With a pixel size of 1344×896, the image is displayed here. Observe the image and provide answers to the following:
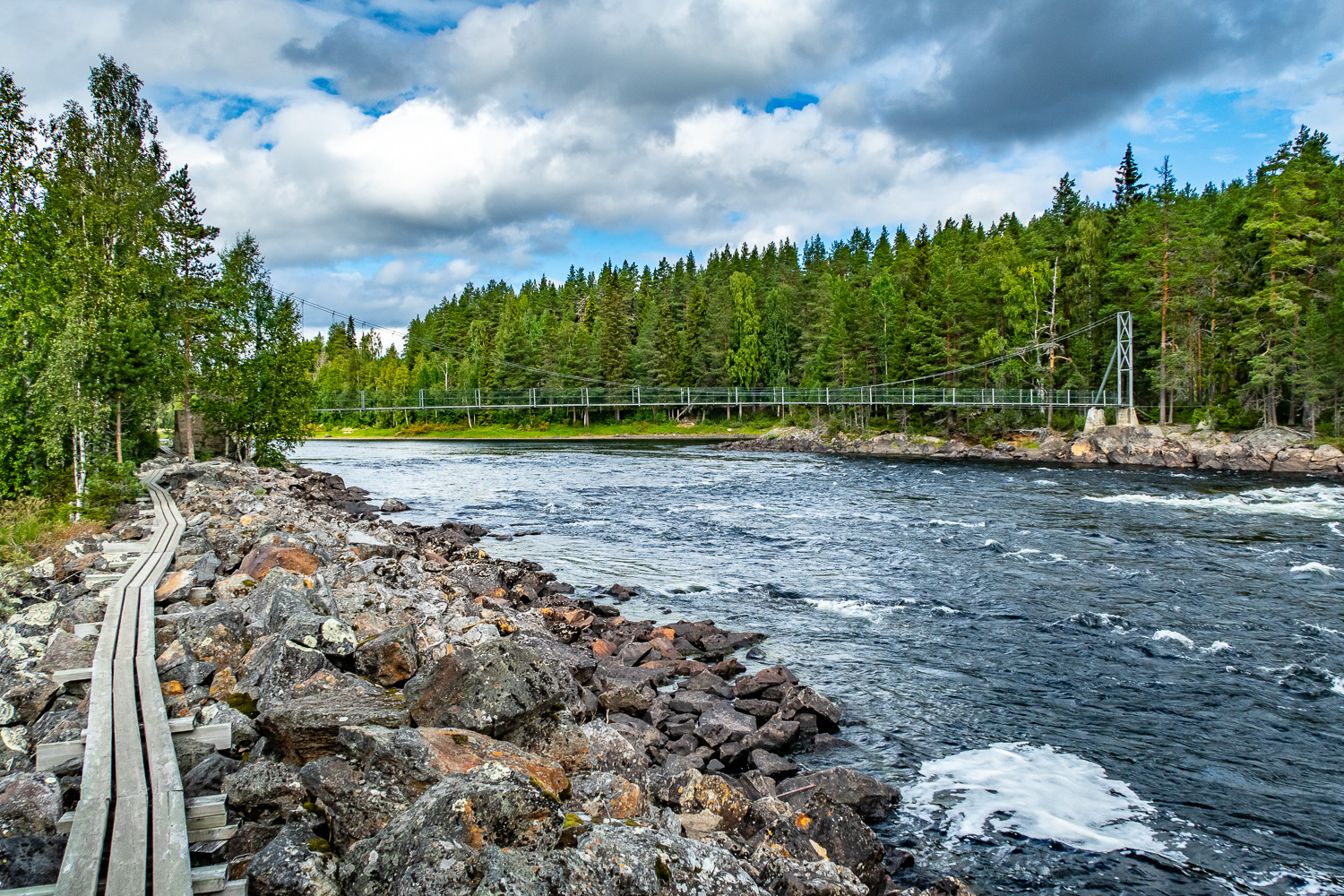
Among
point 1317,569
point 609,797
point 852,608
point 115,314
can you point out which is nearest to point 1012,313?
point 1317,569

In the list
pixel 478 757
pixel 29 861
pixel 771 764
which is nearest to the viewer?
pixel 29 861

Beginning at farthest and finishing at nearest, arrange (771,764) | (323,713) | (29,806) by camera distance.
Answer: (771,764), (323,713), (29,806)

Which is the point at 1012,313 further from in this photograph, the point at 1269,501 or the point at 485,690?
the point at 485,690

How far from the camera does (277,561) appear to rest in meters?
12.3

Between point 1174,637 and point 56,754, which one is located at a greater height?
point 56,754

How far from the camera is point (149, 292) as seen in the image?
29.8m

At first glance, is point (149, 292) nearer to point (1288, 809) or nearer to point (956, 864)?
point (956, 864)

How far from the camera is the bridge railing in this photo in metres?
66.2

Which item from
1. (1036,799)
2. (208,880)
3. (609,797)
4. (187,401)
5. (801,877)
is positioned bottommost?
(1036,799)

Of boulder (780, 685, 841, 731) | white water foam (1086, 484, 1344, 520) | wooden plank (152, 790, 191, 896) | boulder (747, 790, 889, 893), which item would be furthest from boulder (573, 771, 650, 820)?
white water foam (1086, 484, 1344, 520)

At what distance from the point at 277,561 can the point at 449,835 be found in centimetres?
947

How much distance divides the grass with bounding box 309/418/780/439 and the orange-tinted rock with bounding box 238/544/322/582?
78.6 meters

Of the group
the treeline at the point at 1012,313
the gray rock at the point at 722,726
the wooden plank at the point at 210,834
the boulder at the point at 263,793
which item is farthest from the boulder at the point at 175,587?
the treeline at the point at 1012,313

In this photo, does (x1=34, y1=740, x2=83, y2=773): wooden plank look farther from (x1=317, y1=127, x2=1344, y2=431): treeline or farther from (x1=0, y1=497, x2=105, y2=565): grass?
(x1=317, y1=127, x2=1344, y2=431): treeline
